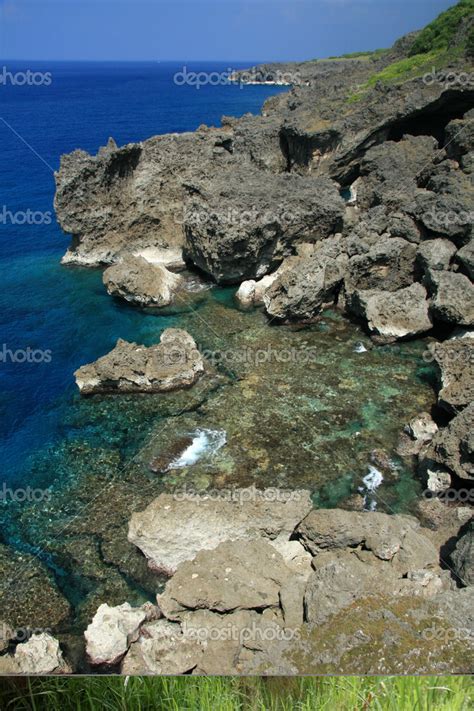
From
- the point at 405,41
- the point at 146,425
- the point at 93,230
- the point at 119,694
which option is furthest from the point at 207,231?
the point at 405,41

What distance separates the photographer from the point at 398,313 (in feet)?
66.6

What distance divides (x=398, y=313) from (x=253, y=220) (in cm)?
719

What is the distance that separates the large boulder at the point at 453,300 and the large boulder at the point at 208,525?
33.5ft

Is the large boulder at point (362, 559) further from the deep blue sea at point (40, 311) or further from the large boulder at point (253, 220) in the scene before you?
the large boulder at point (253, 220)

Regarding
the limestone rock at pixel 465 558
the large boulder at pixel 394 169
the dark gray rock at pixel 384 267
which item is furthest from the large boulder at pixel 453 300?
the limestone rock at pixel 465 558

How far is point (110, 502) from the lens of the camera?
1382cm

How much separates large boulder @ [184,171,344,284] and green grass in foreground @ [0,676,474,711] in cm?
1979

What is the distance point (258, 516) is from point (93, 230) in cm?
2039

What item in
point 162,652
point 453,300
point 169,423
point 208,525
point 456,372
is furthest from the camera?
point 453,300

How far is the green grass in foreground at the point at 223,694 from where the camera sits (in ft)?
15.2

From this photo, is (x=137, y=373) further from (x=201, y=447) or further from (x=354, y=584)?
(x=354, y=584)

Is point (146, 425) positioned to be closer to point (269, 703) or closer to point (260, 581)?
point (260, 581)

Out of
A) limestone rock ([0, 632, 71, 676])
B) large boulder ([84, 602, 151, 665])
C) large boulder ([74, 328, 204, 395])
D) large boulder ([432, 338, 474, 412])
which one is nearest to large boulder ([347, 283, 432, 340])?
large boulder ([432, 338, 474, 412])

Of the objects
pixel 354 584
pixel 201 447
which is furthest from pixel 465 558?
pixel 201 447
